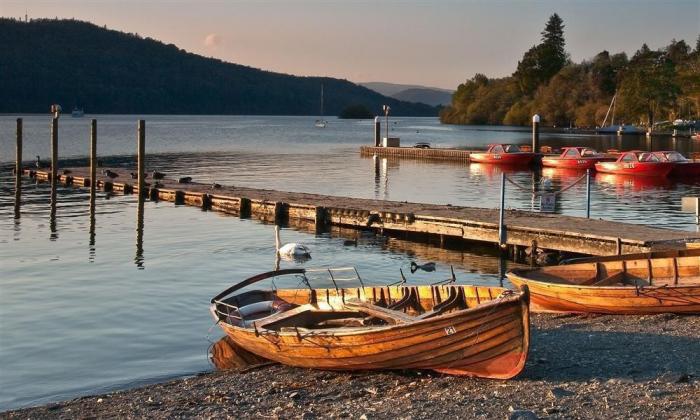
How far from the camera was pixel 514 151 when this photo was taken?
2408 inches

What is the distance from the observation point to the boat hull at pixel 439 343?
1128cm

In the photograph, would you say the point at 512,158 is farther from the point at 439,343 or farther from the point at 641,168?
the point at 439,343

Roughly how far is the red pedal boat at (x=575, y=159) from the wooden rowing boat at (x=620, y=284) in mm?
39909

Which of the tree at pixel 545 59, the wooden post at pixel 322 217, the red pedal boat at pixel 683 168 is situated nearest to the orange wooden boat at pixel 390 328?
the wooden post at pixel 322 217

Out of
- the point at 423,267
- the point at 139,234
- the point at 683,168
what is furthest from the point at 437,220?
the point at 683,168

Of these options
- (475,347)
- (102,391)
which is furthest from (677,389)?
(102,391)

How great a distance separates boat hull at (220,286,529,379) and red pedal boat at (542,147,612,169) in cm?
4424

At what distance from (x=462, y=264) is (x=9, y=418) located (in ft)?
45.6

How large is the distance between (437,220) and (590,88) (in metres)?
134

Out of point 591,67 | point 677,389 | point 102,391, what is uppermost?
point 591,67

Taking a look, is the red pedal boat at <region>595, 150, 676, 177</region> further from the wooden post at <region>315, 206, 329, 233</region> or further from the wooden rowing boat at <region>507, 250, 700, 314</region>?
the wooden rowing boat at <region>507, 250, 700, 314</region>

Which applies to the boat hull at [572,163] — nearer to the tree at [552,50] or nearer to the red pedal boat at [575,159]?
the red pedal boat at [575,159]

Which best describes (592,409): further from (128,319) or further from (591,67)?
(591,67)

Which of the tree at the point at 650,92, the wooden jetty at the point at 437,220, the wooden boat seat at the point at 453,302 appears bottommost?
the wooden boat seat at the point at 453,302
